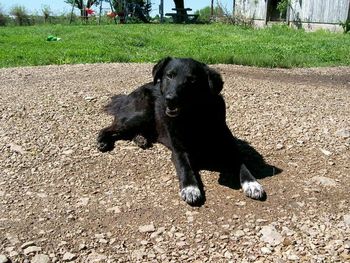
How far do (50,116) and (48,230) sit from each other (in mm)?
2268

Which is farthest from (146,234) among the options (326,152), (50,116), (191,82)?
(50,116)

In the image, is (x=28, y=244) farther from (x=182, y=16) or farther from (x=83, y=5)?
(x=83, y=5)

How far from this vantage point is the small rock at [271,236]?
2.89 m

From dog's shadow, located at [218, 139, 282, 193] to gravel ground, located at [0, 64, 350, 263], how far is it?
4 cm

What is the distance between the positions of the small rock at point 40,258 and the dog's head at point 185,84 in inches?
59.0

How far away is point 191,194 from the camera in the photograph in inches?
131

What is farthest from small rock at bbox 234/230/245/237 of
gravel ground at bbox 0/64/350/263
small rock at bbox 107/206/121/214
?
small rock at bbox 107/206/121/214

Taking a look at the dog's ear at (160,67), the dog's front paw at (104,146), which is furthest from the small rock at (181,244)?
the dog's ear at (160,67)

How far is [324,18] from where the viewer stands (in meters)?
19.5

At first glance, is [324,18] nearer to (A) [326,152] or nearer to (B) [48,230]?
(A) [326,152]

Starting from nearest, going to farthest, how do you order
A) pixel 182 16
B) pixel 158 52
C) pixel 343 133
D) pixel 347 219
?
pixel 347 219 < pixel 343 133 < pixel 158 52 < pixel 182 16

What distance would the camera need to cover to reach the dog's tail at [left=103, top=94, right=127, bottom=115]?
5.01m

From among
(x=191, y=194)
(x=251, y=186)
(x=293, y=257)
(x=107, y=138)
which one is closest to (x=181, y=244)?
(x=191, y=194)

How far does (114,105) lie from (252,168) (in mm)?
1911
